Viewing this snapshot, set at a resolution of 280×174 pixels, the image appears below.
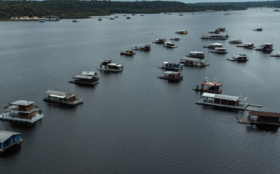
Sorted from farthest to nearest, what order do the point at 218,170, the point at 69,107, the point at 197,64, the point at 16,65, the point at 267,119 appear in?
the point at 197,64, the point at 16,65, the point at 69,107, the point at 267,119, the point at 218,170

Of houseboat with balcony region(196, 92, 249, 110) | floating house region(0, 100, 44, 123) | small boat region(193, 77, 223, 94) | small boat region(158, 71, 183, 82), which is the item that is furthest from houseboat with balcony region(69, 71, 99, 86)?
houseboat with balcony region(196, 92, 249, 110)

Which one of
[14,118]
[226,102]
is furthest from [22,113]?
[226,102]

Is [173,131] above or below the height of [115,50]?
below

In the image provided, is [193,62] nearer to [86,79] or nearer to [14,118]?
[86,79]

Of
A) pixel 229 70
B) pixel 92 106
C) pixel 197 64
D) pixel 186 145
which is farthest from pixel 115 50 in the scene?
pixel 186 145

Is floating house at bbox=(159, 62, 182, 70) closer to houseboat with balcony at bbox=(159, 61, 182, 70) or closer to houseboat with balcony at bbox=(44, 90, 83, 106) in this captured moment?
houseboat with balcony at bbox=(159, 61, 182, 70)

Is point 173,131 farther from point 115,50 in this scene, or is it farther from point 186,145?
point 115,50
